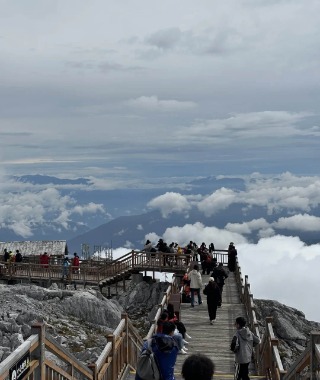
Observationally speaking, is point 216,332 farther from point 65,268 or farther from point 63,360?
point 65,268

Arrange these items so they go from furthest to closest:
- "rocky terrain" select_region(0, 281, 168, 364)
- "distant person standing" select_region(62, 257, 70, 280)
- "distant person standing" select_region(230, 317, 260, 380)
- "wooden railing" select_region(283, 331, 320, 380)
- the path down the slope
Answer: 1. "distant person standing" select_region(62, 257, 70, 280)
2. "rocky terrain" select_region(0, 281, 168, 364)
3. the path down the slope
4. "distant person standing" select_region(230, 317, 260, 380)
5. "wooden railing" select_region(283, 331, 320, 380)

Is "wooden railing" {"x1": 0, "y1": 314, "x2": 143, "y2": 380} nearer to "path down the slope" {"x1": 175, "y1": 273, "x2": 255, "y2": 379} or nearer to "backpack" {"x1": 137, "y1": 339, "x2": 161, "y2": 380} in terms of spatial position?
"backpack" {"x1": 137, "y1": 339, "x2": 161, "y2": 380}

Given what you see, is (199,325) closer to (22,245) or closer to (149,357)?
(149,357)

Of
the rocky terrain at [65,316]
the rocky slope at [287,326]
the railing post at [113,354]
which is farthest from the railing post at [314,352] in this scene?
the rocky slope at [287,326]

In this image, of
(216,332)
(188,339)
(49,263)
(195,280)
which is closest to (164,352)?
(188,339)

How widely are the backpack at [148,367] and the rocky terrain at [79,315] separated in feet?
55.4

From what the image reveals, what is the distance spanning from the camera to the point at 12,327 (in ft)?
95.5

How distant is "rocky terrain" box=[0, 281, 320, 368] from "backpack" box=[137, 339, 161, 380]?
16.9 m

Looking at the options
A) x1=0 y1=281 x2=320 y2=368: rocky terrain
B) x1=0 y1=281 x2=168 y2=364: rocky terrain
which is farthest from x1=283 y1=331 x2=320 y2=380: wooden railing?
x1=0 y1=281 x2=168 y2=364: rocky terrain

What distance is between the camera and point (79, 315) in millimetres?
34156

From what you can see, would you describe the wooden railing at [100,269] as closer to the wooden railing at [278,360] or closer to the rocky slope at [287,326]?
the rocky slope at [287,326]

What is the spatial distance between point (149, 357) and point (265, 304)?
44368mm

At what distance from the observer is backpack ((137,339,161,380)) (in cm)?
888

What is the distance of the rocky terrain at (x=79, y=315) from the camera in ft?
93.5
